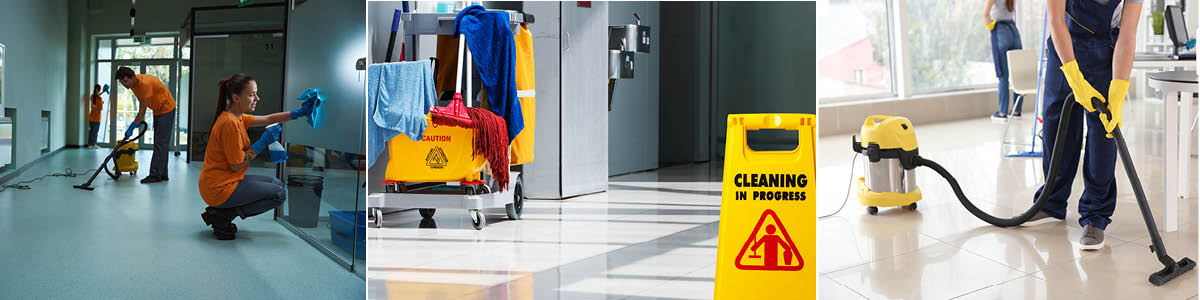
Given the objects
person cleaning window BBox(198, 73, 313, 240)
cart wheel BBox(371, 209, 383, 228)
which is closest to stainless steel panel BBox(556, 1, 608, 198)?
cart wheel BBox(371, 209, 383, 228)

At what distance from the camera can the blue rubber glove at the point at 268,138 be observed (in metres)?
1.83

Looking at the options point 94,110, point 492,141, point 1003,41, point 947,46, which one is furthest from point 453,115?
point 947,46

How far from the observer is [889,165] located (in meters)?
3.61

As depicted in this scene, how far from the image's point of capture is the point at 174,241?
69.6 inches

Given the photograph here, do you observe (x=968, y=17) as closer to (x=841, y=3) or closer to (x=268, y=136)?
(x=841, y=3)

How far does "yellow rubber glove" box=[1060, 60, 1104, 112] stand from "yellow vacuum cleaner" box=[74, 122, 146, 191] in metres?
2.60

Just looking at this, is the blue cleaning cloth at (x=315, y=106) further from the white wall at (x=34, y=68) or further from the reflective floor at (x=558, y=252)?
the reflective floor at (x=558, y=252)

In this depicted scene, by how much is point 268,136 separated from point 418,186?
2309mm

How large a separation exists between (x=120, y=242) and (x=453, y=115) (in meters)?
1.90

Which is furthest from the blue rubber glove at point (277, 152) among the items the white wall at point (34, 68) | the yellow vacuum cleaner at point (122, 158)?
the white wall at point (34, 68)

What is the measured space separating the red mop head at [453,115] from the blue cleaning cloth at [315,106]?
1.61m

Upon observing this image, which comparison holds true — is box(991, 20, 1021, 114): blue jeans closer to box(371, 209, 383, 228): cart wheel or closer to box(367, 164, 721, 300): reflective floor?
box(367, 164, 721, 300): reflective floor

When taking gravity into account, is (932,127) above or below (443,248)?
above

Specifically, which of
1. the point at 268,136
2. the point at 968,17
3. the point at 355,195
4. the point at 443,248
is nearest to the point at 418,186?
the point at 443,248
